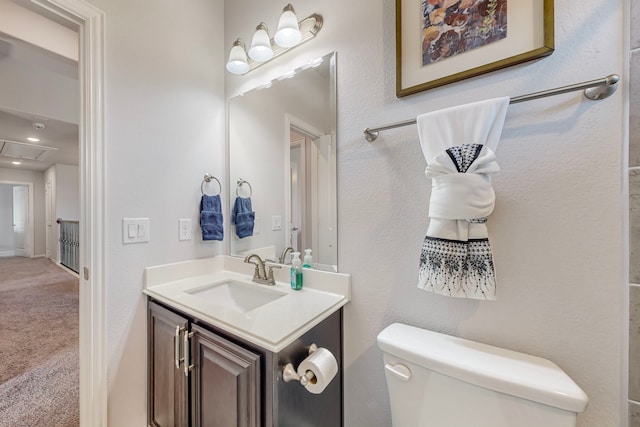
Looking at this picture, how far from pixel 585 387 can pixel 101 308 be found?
1.77 m

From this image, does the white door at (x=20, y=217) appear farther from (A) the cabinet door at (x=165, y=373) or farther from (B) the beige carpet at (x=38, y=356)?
(A) the cabinet door at (x=165, y=373)

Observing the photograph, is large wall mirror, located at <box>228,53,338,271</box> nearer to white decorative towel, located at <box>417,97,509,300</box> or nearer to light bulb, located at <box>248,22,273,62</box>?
light bulb, located at <box>248,22,273,62</box>

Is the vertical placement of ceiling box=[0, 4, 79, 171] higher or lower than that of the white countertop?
higher

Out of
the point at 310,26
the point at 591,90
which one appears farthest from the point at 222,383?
the point at 310,26

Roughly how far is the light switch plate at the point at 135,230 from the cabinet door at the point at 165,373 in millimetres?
329

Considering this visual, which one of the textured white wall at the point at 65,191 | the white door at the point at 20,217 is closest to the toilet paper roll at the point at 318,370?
the textured white wall at the point at 65,191

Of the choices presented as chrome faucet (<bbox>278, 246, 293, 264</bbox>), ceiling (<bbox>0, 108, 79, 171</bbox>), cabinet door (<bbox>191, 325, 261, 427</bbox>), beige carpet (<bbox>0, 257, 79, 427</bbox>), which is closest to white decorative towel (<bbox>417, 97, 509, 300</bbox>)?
cabinet door (<bbox>191, 325, 261, 427</bbox>)

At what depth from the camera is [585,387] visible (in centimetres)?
68

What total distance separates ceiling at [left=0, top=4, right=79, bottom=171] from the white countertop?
166 centimetres

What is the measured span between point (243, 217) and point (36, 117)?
3075mm

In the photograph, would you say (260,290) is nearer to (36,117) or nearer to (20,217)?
(36,117)

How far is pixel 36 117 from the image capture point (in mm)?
2689

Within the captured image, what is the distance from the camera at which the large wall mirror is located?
3.76 ft

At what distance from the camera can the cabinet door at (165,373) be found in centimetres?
100
